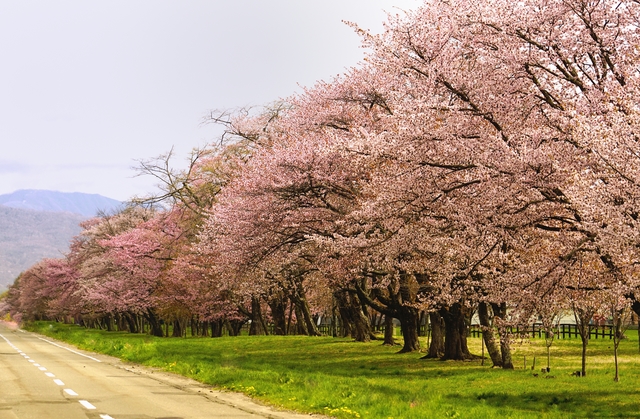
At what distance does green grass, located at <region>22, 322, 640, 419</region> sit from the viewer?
1404cm

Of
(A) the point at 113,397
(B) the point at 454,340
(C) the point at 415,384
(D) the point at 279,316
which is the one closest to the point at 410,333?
Answer: (B) the point at 454,340

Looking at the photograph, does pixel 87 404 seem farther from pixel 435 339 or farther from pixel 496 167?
pixel 435 339

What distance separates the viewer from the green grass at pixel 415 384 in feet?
46.1

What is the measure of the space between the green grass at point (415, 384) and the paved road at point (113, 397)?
3.08 ft

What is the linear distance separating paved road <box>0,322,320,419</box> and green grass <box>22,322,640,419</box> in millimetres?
939

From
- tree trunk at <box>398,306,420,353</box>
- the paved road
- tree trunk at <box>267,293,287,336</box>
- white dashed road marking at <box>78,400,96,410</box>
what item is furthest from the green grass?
tree trunk at <box>267,293,287,336</box>

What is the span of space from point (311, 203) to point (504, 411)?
13.2 meters

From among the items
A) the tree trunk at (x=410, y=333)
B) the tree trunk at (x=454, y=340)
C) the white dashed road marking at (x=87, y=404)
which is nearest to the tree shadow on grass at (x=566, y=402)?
the white dashed road marking at (x=87, y=404)

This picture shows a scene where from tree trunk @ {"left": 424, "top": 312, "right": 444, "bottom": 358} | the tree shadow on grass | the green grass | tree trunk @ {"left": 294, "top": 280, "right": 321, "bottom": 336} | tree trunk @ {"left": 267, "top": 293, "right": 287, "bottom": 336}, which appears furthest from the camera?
tree trunk @ {"left": 267, "top": 293, "right": 287, "bottom": 336}

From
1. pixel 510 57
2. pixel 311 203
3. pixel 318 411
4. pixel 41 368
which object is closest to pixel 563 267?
pixel 510 57

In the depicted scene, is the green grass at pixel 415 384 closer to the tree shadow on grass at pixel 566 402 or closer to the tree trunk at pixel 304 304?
the tree shadow on grass at pixel 566 402

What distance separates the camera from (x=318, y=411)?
1345cm

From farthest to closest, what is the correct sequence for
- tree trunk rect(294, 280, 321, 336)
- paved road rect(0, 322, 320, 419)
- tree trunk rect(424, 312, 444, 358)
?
tree trunk rect(294, 280, 321, 336) → tree trunk rect(424, 312, 444, 358) → paved road rect(0, 322, 320, 419)

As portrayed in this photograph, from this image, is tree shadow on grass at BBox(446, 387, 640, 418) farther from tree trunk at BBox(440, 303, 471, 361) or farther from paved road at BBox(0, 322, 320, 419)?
tree trunk at BBox(440, 303, 471, 361)
